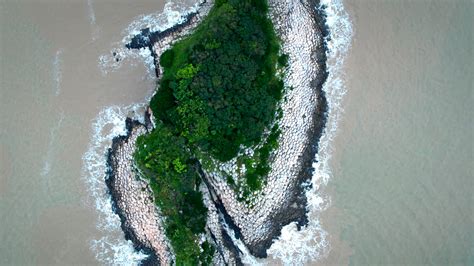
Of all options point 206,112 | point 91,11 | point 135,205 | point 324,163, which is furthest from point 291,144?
point 91,11

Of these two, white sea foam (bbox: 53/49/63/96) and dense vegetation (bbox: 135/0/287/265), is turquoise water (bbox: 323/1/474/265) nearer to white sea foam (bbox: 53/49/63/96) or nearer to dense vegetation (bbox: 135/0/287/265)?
dense vegetation (bbox: 135/0/287/265)

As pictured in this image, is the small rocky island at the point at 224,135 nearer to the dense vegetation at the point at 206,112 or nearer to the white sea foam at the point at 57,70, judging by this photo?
the dense vegetation at the point at 206,112

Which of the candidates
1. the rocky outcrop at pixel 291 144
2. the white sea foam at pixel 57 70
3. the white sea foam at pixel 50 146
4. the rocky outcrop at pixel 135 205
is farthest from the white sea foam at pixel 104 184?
the rocky outcrop at pixel 291 144

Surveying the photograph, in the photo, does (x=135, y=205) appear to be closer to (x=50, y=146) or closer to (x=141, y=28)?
(x=50, y=146)

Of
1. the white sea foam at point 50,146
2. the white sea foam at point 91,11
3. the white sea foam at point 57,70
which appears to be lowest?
the white sea foam at point 50,146

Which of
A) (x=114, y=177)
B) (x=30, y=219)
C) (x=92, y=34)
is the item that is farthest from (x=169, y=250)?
(x=92, y=34)

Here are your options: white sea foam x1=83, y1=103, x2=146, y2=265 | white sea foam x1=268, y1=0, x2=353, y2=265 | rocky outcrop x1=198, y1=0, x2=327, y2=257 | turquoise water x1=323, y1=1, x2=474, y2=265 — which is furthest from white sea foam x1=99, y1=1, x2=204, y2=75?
turquoise water x1=323, y1=1, x2=474, y2=265

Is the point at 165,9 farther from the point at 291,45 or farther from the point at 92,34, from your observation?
the point at 291,45
